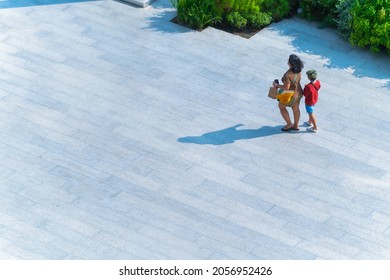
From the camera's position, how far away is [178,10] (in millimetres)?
20328

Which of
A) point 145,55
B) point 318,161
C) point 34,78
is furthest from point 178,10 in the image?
point 318,161

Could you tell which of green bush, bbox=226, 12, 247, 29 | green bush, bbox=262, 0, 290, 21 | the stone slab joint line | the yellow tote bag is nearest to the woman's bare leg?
the yellow tote bag

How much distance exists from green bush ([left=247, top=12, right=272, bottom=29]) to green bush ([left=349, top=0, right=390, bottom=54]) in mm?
1685

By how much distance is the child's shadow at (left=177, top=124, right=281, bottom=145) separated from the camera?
17.4 meters

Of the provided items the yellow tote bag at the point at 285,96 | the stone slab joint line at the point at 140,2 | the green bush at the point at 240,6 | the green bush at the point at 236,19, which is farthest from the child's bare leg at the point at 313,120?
the stone slab joint line at the point at 140,2

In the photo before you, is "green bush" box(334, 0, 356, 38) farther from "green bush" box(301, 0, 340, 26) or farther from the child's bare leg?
the child's bare leg

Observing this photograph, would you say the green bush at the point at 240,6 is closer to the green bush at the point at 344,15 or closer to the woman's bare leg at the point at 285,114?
the green bush at the point at 344,15

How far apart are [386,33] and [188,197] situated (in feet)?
18.6

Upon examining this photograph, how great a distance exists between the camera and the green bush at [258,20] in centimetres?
2038

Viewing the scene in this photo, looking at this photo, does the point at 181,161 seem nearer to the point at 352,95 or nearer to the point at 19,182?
the point at 19,182

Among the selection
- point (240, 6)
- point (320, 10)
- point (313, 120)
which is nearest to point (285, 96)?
point (313, 120)

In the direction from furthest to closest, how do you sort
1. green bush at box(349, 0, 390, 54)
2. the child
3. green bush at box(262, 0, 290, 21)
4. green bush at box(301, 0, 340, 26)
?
green bush at box(262, 0, 290, 21) → green bush at box(301, 0, 340, 26) → green bush at box(349, 0, 390, 54) → the child

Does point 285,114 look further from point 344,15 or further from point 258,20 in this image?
point 344,15

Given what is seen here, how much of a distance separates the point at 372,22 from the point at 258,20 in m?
2.19
